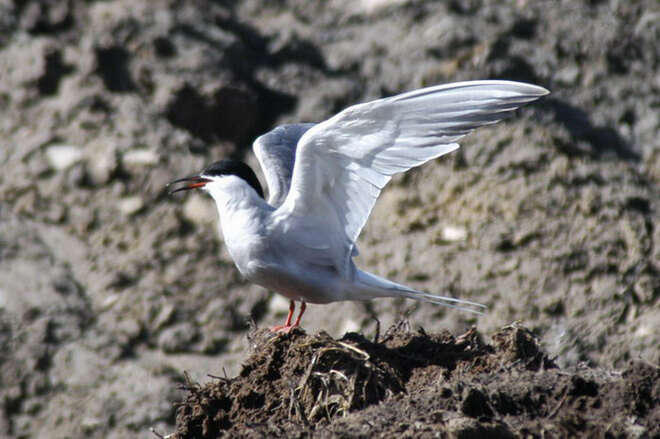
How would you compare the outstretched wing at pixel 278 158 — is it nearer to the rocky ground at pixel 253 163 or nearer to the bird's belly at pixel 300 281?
the bird's belly at pixel 300 281

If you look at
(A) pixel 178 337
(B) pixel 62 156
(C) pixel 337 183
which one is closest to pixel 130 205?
(B) pixel 62 156

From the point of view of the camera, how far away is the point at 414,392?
4.20 metres

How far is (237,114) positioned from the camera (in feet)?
27.8

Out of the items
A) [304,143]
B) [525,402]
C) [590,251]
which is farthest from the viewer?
[590,251]

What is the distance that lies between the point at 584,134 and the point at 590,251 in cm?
113

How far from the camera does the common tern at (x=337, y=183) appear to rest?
435 centimetres

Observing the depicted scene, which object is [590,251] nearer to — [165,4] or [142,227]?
[142,227]

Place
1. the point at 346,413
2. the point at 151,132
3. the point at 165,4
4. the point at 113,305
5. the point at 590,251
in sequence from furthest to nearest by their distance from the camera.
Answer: the point at 165,4 → the point at 151,132 → the point at 113,305 → the point at 590,251 → the point at 346,413

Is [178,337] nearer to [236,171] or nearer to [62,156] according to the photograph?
[62,156]

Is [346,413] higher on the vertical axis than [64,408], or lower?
higher

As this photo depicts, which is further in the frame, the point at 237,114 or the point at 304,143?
the point at 237,114

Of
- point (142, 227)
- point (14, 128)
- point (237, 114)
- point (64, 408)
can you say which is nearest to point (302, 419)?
point (64, 408)

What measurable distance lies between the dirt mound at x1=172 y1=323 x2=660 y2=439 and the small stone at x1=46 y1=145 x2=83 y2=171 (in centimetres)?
386

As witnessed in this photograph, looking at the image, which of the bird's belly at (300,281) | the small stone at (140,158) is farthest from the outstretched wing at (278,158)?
the small stone at (140,158)
